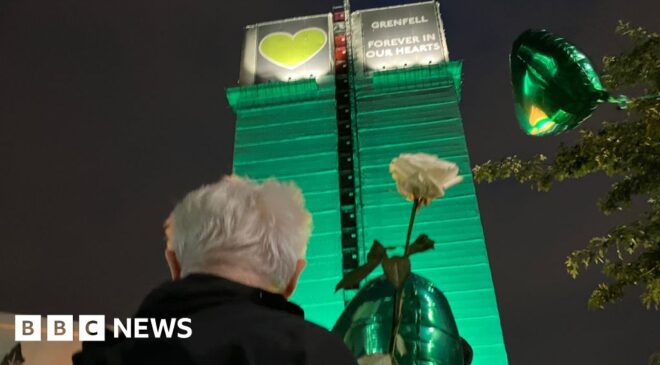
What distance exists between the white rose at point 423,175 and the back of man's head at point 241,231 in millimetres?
178

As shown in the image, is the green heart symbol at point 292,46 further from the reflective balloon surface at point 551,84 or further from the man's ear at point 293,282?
the man's ear at point 293,282

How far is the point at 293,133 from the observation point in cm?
880

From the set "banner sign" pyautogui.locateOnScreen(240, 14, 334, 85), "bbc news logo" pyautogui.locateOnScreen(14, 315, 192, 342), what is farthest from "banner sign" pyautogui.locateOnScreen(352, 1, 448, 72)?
"bbc news logo" pyautogui.locateOnScreen(14, 315, 192, 342)

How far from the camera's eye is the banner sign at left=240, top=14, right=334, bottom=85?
30.3 ft

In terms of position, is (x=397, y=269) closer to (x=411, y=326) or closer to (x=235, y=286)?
(x=411, y=326)

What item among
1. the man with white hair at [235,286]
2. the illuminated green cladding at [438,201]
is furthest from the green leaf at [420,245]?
the illuminated green cladding at [438,201]

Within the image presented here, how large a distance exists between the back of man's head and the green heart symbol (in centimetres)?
883

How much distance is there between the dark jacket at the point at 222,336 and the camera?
1.77 ft

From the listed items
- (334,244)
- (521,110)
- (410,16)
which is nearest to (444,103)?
(410,16)

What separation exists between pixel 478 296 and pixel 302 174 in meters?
3.38

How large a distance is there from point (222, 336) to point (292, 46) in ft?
30.7

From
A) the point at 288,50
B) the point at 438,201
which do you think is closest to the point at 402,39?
the point at 288,50

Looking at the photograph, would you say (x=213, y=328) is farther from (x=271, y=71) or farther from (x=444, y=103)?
(x=271, y=71)

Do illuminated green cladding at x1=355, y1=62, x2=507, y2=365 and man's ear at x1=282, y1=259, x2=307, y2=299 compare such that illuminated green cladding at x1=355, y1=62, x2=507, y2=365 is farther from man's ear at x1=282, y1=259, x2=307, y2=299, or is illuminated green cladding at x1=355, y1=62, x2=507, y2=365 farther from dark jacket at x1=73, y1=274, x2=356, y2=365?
dark jacket at x1=73, y1=274, x2=356, y2=365
